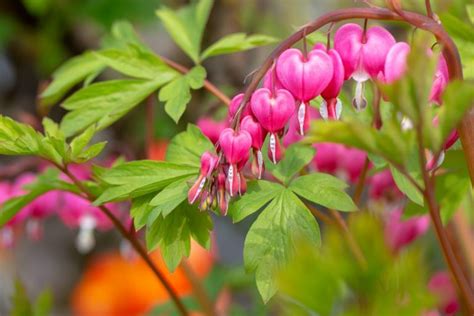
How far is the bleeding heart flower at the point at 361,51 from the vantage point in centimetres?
80

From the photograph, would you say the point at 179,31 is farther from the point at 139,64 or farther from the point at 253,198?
the point at 253,198

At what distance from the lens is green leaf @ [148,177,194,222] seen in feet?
2.59

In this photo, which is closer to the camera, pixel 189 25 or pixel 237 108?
pixel 237 108

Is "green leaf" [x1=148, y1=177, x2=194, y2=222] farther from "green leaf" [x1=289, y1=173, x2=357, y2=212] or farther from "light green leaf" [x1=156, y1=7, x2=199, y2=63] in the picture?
"light green leaf" [x1=156, y1=7, x2=199, y2=63]

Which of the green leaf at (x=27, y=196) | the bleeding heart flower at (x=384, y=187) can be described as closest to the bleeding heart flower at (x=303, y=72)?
the green leaf at (x=27, y=196)

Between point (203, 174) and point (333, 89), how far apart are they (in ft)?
0.49

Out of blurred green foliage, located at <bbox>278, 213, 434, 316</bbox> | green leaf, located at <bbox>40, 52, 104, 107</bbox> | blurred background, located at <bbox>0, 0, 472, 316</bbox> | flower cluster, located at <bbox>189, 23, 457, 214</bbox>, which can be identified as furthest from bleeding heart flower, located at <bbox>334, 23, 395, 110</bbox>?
blurred background, located at <bbox>0, 0, 472, 316</bbox>

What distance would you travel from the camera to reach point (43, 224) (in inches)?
121

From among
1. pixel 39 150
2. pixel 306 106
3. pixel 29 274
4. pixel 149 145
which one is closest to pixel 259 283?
pixel 306 106

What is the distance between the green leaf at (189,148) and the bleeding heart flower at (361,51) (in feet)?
0.57

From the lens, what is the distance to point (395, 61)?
77 centimetres

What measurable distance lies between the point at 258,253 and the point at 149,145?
0.53 m

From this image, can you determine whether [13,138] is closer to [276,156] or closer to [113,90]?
[113,90]

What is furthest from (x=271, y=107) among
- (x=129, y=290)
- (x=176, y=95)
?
(x=129, y=290)
